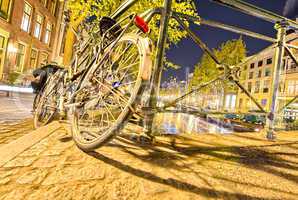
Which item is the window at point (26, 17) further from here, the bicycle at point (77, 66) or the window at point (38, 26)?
the bicycle at point (77, 66)

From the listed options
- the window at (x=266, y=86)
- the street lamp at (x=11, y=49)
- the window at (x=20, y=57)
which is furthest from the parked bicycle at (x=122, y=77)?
the window at (x=266, y=86)

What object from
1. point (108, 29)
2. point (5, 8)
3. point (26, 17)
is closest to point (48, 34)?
point (26, 17)

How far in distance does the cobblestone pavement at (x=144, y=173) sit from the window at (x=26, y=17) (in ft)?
60.4

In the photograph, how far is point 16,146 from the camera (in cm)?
189

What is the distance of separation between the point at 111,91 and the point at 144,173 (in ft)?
2.90

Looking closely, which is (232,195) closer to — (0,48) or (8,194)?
(8,194)

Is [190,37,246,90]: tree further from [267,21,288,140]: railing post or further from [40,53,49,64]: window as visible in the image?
[267,21,288,140]: railing post

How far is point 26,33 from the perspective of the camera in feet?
54.1

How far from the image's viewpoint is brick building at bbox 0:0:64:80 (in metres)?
13.6

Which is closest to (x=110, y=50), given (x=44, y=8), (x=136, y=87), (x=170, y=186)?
(x=136, y=87)

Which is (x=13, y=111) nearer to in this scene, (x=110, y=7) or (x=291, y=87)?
(x=110, y=7)

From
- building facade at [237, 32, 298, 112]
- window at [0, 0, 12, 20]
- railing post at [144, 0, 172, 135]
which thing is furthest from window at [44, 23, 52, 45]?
building facade at [237, 32, 298, 112]

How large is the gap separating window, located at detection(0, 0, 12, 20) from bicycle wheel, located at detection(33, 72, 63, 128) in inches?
542

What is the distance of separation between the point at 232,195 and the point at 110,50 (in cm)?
180
